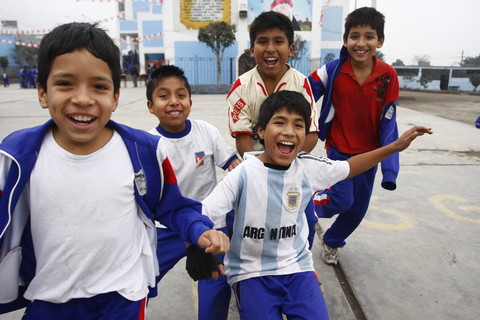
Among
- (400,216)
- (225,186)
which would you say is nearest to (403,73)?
(400,216)

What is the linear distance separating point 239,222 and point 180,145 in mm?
656

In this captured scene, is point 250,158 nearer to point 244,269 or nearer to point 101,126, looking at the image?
point 244,269

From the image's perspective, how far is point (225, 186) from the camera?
1574mm

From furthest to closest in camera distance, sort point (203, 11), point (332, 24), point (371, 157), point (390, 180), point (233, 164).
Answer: point (332, 24) < point (203, 11) < point (390, 180) < point (233, 164) < point (371, 157)

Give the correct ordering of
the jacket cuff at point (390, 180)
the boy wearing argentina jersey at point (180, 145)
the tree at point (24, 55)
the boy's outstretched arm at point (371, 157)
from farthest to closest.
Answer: the tree at point (24, 55) < the jacket cuff at point (390, 180) < the boy wearing argentina jersey at point (180, 145) < the boy's outstretched arm at point (371, 157)

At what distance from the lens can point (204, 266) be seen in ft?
4.19

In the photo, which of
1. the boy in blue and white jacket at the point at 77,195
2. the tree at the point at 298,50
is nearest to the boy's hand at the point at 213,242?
the boy in blue and white jacket at the point at 77,195

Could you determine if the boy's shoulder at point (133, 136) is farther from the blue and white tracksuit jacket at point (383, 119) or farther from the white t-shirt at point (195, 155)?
the blue and white tracksuit jacket at point (383, 119)

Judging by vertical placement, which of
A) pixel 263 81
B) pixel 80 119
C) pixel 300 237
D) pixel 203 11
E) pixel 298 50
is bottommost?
pixel 300 237

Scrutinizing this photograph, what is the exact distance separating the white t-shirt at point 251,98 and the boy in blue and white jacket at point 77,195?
0.79 metres

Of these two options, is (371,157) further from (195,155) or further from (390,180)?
(195,155)

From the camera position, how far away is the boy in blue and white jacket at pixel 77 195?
1100 millimetres

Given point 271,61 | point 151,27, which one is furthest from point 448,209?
point 151,27

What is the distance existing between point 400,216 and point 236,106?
6.87 feet
